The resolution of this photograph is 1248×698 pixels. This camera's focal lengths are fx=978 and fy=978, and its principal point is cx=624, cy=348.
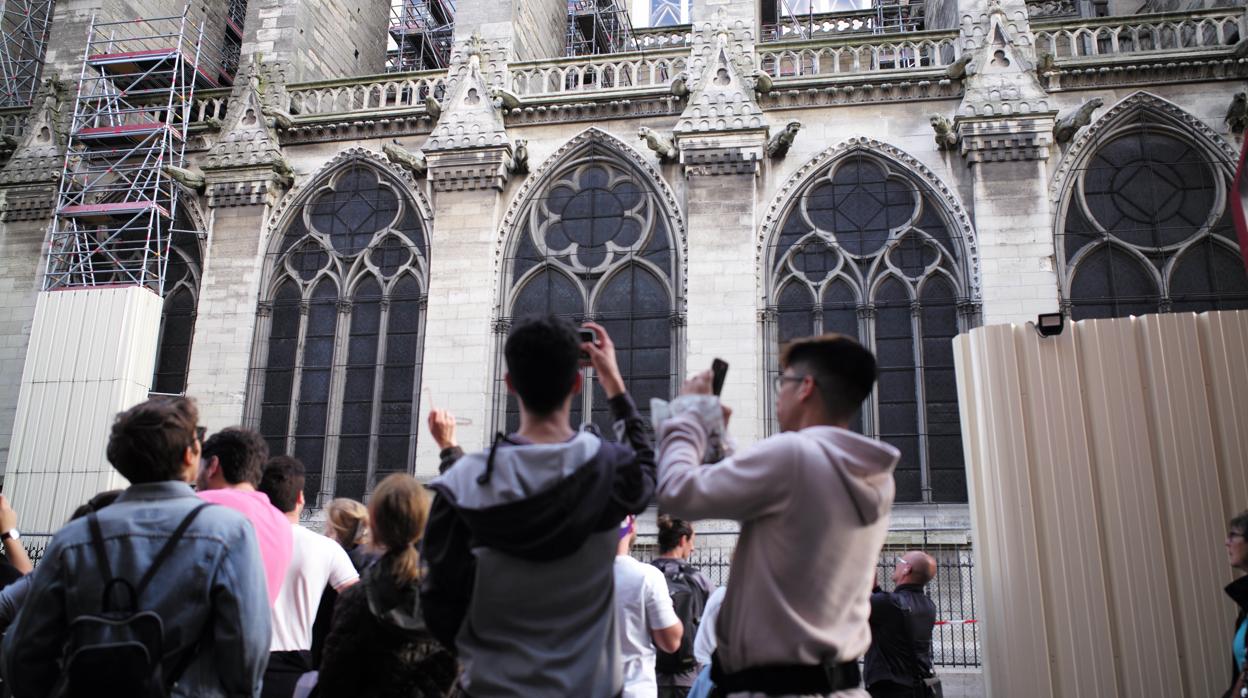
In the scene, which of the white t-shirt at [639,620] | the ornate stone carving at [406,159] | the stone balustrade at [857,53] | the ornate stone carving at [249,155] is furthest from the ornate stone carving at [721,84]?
the white t-shirt at [639,620]

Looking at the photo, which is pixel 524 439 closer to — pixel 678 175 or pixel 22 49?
pixel 678 175

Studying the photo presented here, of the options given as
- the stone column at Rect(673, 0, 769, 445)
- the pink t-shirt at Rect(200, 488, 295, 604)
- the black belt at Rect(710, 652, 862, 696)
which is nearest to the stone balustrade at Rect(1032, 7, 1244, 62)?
the stone column at Rect(673, 0, 769, 445)

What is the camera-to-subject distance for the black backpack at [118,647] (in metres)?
2.74

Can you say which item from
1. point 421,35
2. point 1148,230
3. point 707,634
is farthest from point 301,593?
point 421,35

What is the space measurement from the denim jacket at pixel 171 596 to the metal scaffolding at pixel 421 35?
2124cm

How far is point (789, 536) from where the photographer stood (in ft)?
8.75

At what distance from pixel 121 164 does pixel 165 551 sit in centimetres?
1537

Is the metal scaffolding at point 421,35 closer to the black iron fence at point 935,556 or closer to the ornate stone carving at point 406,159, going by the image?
the ornate stone carving at point 406,159

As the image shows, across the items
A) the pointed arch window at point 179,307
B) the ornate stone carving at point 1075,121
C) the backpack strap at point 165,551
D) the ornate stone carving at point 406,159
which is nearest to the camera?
the backpack strap at point 165,551

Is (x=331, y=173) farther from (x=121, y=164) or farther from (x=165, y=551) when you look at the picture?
(x=165, y=551)

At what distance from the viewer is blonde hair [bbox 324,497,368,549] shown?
491cm

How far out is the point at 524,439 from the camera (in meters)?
2.85

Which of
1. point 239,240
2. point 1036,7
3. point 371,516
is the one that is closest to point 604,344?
point 371,516

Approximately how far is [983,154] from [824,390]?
11.8m
